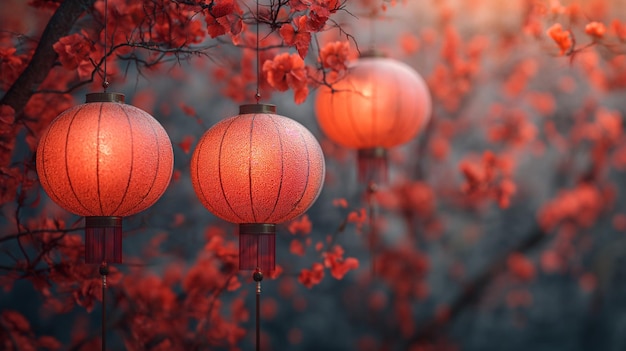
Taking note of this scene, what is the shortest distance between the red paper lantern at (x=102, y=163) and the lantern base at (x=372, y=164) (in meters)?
1.57

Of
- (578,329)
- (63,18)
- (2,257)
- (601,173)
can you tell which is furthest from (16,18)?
(578,329)

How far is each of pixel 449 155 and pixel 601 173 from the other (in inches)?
49.0

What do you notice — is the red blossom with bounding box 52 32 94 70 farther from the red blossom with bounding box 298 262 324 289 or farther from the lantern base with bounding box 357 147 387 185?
the lantern base with bounding box 357 147 387 185

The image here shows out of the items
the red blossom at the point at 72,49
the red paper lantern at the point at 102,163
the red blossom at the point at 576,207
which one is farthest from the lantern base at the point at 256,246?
the red blossom at the point at 576,207

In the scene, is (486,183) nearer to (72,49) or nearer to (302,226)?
(302,226)

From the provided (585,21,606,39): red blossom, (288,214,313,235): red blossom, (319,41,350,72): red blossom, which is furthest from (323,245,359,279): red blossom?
(585,21,606,39): red blossom

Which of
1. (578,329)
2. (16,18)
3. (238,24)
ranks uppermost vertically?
(16,18)

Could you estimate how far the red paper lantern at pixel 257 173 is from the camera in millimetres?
2537

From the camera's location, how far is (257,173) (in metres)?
2.53

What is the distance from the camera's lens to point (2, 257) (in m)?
5.94

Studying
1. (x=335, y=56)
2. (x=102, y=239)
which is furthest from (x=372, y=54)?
(x=102, y=239)

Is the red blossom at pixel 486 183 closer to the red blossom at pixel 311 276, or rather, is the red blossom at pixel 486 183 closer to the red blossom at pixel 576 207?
the red blossom at pixel 311 276

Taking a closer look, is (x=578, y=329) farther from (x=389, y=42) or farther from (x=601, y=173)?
(x=389, y=42)

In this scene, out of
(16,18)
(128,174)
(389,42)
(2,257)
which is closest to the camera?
(128,174)
